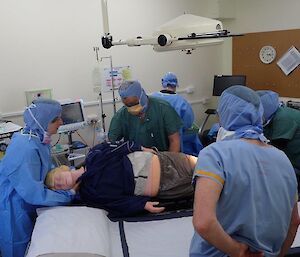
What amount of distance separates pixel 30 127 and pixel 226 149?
54.1 inches

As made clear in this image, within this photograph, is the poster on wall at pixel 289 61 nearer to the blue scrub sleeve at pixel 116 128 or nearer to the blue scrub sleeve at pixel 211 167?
the blue scrub sleeve at pixel 116 128

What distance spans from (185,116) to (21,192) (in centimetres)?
166

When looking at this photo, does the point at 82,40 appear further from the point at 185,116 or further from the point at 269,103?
the point at 269,103

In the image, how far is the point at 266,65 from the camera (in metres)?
4.54

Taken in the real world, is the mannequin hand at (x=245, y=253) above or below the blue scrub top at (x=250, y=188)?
below

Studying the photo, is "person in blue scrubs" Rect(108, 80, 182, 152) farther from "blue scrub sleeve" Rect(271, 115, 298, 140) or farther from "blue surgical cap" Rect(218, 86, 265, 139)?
"blue surgical cap" Rect(218, 86, 265, 139)

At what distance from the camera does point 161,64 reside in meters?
4.46

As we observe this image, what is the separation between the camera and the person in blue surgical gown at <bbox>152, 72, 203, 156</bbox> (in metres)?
3.11

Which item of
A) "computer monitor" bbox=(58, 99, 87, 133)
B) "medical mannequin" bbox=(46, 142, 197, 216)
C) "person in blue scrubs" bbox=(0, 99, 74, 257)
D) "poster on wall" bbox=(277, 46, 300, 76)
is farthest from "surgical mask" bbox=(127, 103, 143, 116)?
"poster on wall" bbox=(277, 46, 300, 76)

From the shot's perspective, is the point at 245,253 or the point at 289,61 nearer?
the point at 245,253

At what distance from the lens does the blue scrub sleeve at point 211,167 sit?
3.44 feet

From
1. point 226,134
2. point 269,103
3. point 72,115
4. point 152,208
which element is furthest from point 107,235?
point 72,115

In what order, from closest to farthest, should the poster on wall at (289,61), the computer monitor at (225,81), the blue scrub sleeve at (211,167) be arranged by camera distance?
the blue scrub sleeve at (211,167)
the poster on wall at (289,61)
the computer monitor at (225,81)

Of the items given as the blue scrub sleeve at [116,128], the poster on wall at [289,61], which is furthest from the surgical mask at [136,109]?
the poster on wall at [289,61]
